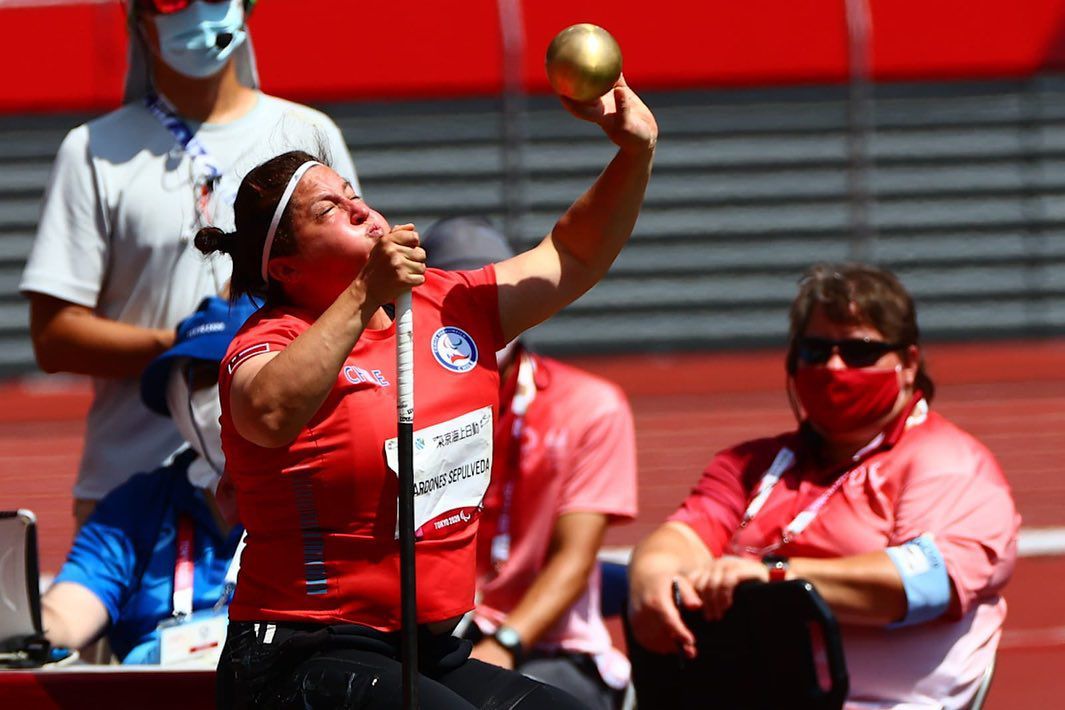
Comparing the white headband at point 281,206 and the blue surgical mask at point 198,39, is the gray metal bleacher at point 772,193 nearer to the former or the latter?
the blue surgical mask at point 198,39

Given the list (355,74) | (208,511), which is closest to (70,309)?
(208,511)

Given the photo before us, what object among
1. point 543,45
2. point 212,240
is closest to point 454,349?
point 212,240

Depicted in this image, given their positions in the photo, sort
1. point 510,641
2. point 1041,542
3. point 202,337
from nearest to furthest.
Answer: point 202,337 < point 510,641 < point 1041,542

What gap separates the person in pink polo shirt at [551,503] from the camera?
13.8ft

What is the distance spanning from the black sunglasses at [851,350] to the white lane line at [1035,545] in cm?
338

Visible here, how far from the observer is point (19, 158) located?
15078 millimetres

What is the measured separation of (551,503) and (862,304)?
938mm

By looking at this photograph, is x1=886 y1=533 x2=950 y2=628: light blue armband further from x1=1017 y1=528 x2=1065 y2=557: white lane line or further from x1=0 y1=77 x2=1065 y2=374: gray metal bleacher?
x1=0 y1=77 x2=1065 y2=374: gray metal bleacher

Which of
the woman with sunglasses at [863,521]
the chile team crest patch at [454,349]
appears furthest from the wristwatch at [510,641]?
the chile team crest patch at [454,349]

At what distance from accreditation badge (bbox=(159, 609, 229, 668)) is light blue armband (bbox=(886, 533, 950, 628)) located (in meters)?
1.33

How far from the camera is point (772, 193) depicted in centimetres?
1582

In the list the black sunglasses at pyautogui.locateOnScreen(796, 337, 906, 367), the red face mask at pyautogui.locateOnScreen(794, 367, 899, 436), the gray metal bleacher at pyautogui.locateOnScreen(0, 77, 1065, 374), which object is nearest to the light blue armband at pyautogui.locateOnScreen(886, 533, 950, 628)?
the red face mask at pyautogui.locateOnScreen(794, 367, 899, 436)

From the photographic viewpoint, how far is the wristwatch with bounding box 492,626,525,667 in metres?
4.02

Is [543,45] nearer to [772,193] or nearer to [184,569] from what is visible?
[772,193]
